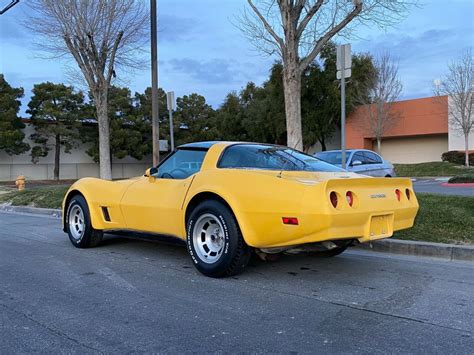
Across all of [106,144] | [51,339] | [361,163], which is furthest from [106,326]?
[106,144]

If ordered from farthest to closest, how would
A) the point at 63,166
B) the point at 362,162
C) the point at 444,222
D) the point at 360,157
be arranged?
the point at 63,166
the point at 360,157
the point at 362,162
the point at 444,222

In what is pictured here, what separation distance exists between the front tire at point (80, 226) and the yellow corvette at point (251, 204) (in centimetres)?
55

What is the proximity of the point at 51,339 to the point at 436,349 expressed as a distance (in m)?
2.77

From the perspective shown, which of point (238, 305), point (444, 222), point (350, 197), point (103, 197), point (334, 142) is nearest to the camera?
Answer: point (238, 305)

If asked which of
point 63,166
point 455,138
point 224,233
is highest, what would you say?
point 455,138

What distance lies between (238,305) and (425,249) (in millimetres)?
3317

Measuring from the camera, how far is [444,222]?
7352 mm

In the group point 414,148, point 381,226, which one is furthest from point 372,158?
point 414,148

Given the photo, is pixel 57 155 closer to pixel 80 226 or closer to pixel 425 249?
pixel 80 226

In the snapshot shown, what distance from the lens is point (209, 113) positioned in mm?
41000

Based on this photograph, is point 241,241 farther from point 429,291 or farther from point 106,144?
point 106,144

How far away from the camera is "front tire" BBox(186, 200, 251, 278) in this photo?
489cm

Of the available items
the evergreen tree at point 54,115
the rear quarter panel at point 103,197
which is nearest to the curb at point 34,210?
the rear quarter panel at point 103,197

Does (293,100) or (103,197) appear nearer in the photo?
(103,197)
